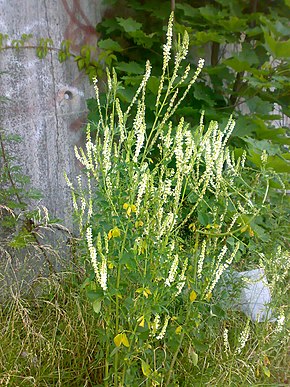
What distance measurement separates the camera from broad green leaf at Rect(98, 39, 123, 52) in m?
3.31

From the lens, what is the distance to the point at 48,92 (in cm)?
315

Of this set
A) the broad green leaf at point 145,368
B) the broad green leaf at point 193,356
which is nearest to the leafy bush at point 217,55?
the broad green leaf at point 193,356

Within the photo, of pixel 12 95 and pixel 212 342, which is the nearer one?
pixel 212 342

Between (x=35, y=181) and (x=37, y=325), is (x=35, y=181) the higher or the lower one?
the higher one

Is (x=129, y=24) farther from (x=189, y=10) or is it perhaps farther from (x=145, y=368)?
(x=145, y=368)

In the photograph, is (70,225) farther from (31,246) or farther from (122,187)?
(122,187)

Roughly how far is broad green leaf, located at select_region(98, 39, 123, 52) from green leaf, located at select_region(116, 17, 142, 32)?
0.38 ft

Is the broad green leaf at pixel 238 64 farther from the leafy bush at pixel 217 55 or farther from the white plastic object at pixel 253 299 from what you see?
the white plastic object at pixel 253 299

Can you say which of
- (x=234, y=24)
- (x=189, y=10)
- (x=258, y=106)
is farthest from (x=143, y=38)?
(x=258, y=106)

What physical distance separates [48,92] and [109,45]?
49 centimetres

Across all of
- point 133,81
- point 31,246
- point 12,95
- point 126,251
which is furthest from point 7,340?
point 133,81

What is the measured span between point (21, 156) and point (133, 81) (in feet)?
2.61

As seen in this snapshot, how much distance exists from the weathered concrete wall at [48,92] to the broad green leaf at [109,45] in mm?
93

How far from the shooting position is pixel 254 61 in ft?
11.3
